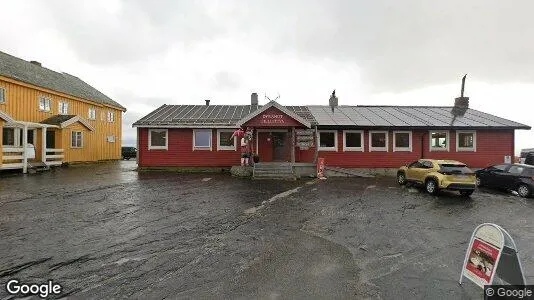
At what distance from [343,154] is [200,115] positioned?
11.0 meters

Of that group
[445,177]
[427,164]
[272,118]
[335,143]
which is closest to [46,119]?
[272,118]

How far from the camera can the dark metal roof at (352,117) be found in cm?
2227

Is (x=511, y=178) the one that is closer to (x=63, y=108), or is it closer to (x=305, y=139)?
(x=305, y=139)

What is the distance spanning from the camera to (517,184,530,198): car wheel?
14867mm

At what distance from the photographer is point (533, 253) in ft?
23.1

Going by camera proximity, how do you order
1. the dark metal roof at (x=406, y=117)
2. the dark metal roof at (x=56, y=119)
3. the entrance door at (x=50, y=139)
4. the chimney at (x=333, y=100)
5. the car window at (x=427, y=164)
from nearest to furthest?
the car window at (x=427, y=164)
the dark metal roof at (x=406, y=117)
the dark metal roof at (x=56, y=119)
the entrance door at (x=50, y=139)
the chimney at (x=333, y=100)

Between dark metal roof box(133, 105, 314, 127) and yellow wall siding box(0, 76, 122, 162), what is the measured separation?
26.0 feet

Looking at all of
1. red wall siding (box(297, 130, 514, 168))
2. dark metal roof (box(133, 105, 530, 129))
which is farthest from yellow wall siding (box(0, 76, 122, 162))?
red wall siding (box(297, 130, 514, 168))

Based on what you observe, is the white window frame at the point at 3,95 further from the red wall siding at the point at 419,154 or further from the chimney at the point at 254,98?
the red wall siding at the point at 419,154

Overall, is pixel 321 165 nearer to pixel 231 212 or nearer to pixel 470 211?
pixel 470 211

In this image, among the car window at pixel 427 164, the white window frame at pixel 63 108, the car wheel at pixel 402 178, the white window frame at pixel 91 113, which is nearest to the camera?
the car window at pixel 427 164

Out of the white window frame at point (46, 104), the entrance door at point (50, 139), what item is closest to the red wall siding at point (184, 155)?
the entrance door at point (50, 139)

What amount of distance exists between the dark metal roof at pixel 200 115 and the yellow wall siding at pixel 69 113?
7.93 metres

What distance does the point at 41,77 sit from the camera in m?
26.6
